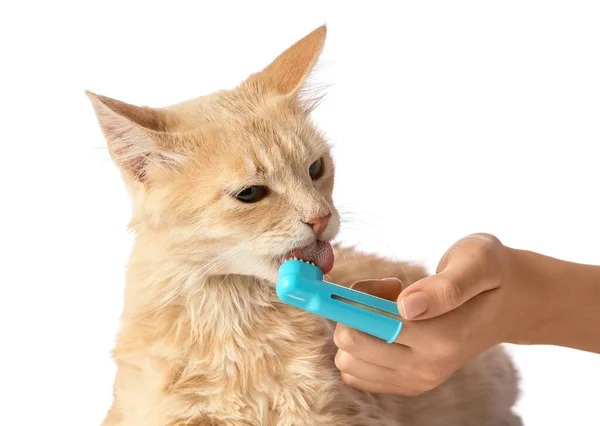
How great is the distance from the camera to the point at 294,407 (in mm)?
1381

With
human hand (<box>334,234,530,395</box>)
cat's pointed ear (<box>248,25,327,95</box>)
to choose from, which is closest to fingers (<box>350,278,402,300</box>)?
human hand (<box>334,234,530,395</box>)

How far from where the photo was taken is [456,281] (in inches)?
51.0

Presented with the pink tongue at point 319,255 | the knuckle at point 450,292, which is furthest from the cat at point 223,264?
the knuckle at point 450,292

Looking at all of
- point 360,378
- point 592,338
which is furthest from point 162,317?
point 592,338

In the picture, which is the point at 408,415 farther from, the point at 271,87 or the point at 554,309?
the point at 271,87

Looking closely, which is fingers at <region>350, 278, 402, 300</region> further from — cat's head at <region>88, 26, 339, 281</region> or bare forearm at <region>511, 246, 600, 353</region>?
bare forearm at <region>511, 246, 600, 353</region>

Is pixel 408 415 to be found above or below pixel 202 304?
below

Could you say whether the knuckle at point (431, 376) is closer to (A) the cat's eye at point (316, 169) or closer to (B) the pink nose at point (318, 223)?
(B) the pink nose at point (318, 223)

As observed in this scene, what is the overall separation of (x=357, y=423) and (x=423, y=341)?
9.3 inches

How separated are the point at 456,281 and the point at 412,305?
119mm

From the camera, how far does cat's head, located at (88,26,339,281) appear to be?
1312 millimetres

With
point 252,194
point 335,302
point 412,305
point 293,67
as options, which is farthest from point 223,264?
point 293,67

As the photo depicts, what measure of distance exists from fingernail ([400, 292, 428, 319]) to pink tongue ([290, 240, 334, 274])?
0.60 ft

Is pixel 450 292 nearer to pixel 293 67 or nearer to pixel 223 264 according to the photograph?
pixel 223 264
